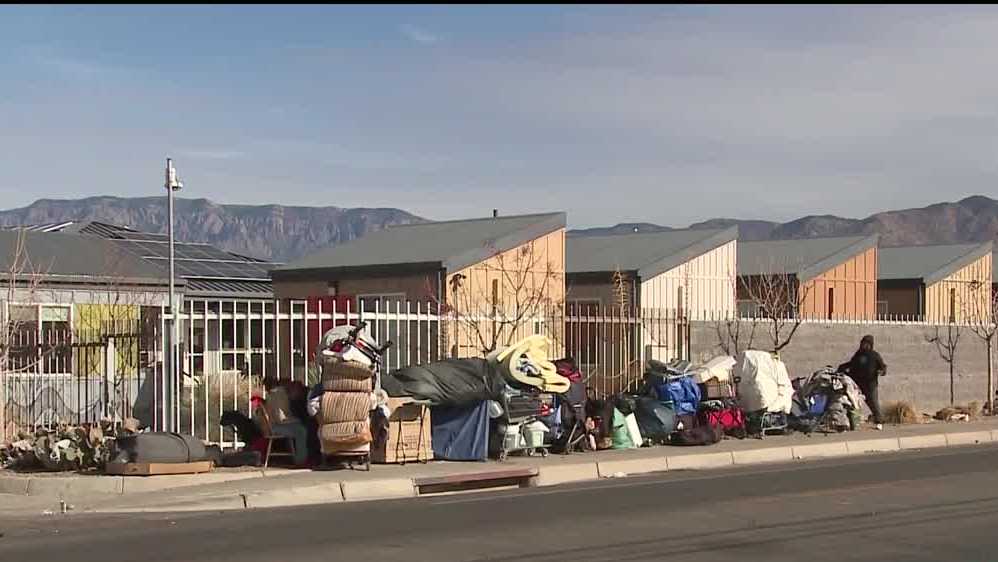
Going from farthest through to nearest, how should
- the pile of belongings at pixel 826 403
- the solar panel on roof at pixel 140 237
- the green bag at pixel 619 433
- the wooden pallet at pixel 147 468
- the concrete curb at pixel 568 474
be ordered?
1. the solar panel on roof at pixel 140 237
2. the pile of belongings at pixel 826 403
3. the green bag at pixel 619 433
4. the concrete curb at pixel 568 474
5. the wooden pallet at pixel 147 468

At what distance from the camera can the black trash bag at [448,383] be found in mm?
17656

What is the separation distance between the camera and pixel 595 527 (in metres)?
12.1

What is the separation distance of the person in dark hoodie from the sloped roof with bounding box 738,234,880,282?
1110 centimetres

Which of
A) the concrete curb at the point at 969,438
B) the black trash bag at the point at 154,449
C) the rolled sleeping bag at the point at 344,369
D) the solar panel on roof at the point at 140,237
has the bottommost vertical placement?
the concrete curb at the point at 969,438

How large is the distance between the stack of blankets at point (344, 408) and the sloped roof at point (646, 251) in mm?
16133

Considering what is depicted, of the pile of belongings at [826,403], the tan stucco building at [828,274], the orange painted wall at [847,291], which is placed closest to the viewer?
the pile of belongings at [826,403]

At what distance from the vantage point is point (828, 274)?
37812mm

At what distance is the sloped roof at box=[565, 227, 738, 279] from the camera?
106ft

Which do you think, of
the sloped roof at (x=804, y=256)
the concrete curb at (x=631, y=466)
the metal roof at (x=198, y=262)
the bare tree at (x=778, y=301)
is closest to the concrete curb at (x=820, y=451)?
the concrete curb at (x=631, y=466)

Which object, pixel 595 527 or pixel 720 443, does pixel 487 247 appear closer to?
pixel 720 443

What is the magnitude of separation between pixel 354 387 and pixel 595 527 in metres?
5.03

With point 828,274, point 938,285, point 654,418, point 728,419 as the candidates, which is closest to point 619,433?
point 654,418

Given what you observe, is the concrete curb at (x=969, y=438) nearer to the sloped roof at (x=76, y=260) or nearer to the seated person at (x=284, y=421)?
the seated person at (x=284, y=421)

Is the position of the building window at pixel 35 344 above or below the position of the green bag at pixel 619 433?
above
